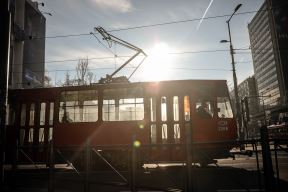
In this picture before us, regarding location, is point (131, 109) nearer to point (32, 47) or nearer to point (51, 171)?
point (51, 171)

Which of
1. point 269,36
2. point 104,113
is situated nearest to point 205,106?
point 104,113

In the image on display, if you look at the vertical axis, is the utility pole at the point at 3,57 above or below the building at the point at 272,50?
below

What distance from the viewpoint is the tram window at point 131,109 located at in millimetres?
12000

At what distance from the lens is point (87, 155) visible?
6.02m

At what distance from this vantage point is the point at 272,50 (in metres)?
97.4

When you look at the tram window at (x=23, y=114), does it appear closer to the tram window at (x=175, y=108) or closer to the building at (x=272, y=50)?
the tram window at (x=175, y=108)

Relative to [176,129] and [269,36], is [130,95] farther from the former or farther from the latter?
[269,36]

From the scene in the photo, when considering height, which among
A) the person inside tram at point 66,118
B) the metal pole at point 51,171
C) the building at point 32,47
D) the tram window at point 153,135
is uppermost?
the building at point 32,47

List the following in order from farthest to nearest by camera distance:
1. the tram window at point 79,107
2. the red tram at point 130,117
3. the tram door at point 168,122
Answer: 1. the tram window at point 79,107
2. the red tram at point 130,117
3. the tram door at point 168,122

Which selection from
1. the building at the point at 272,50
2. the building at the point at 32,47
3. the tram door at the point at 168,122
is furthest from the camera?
the building at the point at 272,50

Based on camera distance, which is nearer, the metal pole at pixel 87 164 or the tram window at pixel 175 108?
the metal pole at pixel 87 164

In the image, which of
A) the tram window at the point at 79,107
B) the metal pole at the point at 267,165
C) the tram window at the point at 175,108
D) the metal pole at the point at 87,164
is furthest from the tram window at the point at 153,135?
the metal pole at the point at 267,165

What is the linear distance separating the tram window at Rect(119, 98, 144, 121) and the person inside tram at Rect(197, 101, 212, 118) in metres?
2.27

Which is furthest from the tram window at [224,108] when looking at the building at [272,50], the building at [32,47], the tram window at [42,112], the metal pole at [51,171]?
the building at [272,50]
